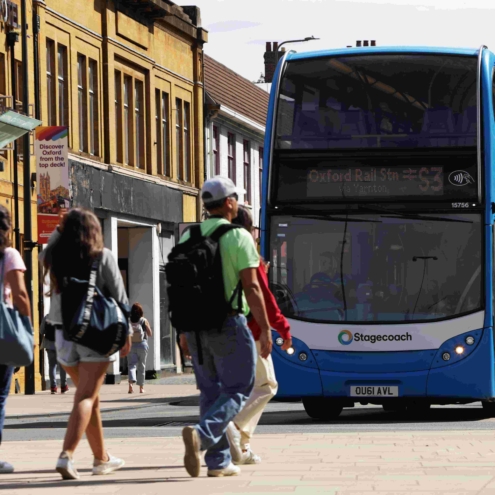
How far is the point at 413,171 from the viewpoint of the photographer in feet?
58.8

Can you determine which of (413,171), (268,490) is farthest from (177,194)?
(268,490)

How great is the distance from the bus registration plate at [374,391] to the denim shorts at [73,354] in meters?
7.58

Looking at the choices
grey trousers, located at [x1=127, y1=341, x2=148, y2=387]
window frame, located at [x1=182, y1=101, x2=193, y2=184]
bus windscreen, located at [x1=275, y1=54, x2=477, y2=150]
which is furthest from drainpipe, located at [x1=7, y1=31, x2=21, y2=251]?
bus windscreen, located at [x1=275, y1=54, x2=477, y2=150]

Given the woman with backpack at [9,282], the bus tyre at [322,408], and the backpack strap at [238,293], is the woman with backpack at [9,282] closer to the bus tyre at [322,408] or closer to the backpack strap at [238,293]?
the backpack strap at [238,293]

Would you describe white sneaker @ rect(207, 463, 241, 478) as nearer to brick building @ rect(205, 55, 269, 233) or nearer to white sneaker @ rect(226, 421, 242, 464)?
white sneaker @ rect(226, 421, 242, 464)

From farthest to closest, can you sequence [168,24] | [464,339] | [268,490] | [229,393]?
1. [168,24]
2. [464,339]
3. [229,393]
4. [268,490]

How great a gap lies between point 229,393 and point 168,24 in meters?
33.2

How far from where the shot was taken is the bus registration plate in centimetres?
1770

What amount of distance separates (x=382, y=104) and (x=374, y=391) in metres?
3.24

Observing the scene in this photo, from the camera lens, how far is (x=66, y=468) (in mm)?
10211

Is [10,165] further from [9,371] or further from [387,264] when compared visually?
[9,371]

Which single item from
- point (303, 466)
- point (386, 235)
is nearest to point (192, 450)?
point (303, 466)

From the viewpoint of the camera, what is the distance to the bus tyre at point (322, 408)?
63.0 ft

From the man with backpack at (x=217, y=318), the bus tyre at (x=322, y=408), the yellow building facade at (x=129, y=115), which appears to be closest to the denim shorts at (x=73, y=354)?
the man with backpack at (x=217, y=318)
